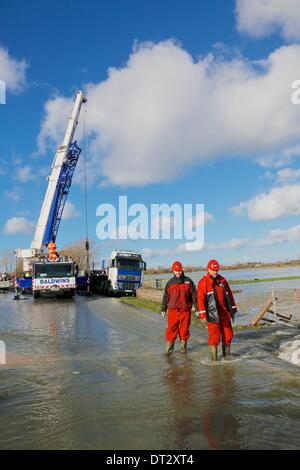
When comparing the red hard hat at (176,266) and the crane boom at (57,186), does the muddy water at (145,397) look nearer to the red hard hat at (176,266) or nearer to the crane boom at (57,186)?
the red hard hat at (176,266)

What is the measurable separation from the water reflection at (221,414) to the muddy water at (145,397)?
0.01m

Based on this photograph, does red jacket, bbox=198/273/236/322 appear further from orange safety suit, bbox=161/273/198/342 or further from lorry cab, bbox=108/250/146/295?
lorry cab, bbox=108/250/146/295

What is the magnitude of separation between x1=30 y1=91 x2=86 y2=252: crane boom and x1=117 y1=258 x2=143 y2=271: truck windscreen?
18.6ft

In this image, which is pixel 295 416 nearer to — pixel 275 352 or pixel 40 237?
pixel 275 352

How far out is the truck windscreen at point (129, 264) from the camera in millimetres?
30531

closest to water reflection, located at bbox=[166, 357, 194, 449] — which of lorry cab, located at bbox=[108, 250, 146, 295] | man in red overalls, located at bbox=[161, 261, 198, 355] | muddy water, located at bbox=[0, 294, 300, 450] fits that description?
muddy water, located at bbox=[0, 294, 300, 450]

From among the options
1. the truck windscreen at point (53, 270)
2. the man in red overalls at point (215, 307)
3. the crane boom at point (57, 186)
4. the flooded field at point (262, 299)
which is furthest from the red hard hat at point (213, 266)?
the crane boom at point (57, 186)

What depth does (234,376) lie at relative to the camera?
665 cm

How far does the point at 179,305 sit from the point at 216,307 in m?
1.07

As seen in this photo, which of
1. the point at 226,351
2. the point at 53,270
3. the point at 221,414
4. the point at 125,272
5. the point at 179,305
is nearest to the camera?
the point at 221,414

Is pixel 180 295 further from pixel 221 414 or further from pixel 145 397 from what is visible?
pixel 221 414

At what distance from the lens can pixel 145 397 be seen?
5.59m

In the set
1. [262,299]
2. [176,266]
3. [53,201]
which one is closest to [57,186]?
[53,201]

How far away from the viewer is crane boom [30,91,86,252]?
31.8 m
